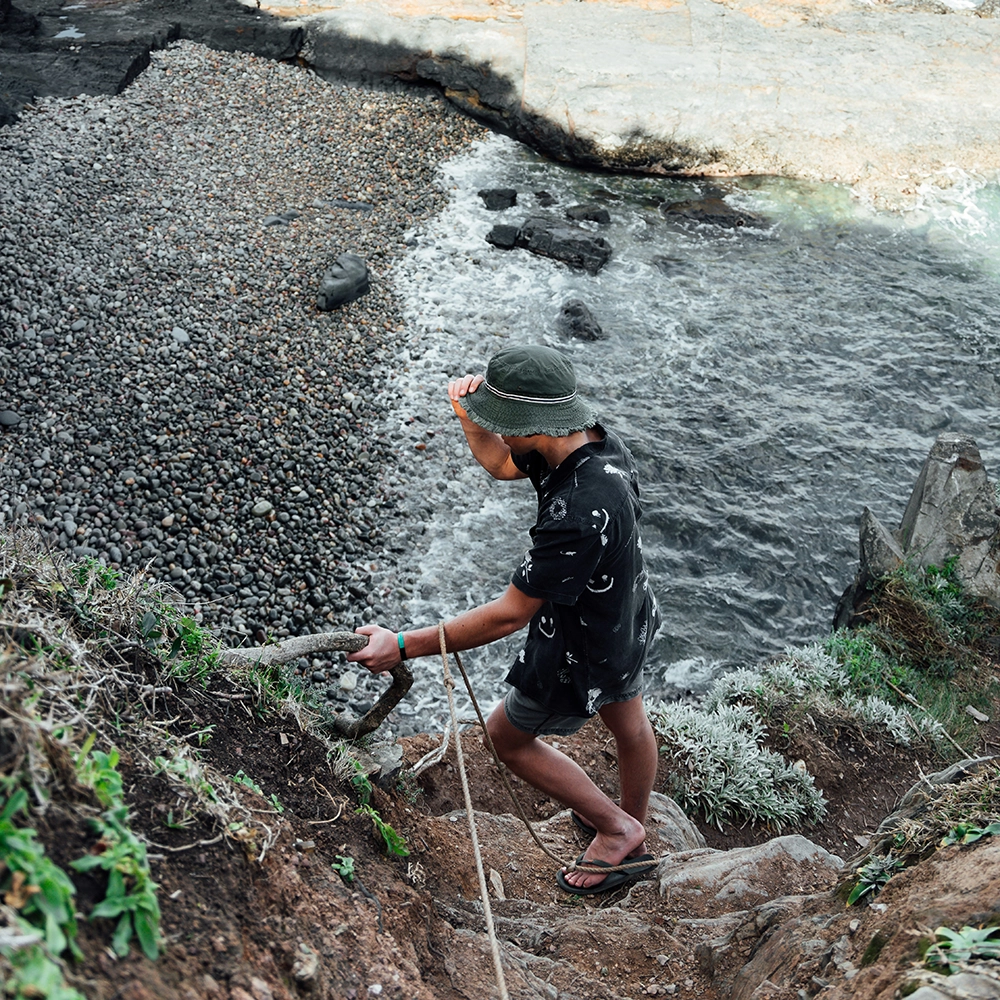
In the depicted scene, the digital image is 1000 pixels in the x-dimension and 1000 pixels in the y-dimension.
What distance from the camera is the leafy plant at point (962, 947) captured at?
200cm

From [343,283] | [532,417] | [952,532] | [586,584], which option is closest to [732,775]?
[586,584]

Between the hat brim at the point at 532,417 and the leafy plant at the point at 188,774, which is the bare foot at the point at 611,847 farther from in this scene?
the leafy plant at the point at 188,774

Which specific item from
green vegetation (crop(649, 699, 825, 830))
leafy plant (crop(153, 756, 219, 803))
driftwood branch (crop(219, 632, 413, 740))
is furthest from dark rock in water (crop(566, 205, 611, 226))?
leafy plant (crop(153, 756, 219, 803))

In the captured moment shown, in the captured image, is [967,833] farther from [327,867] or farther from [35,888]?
[35,888]

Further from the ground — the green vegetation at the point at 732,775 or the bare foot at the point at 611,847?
the bare foot at the point at 611,847

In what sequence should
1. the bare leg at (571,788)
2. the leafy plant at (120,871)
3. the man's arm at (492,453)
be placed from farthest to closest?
the bare leg at (571,788), the man's arm at (492,453), the leafy plant at (120,871)

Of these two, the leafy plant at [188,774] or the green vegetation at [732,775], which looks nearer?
the leafy plant at [188,774]

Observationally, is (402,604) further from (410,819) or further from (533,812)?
(410,819)

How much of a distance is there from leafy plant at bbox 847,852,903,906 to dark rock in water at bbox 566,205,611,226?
977 centimetres

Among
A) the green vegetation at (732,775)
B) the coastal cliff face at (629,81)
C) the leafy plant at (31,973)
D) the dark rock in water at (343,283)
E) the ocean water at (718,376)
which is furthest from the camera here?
the coastal cliff face at (629,81)

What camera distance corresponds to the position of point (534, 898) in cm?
370

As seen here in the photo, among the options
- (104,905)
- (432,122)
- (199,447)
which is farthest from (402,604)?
(432,122)

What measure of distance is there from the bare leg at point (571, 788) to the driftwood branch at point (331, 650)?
43 centimetres

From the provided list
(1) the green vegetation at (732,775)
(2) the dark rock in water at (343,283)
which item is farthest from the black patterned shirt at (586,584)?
(2) the dark rock in water at (343,283)
